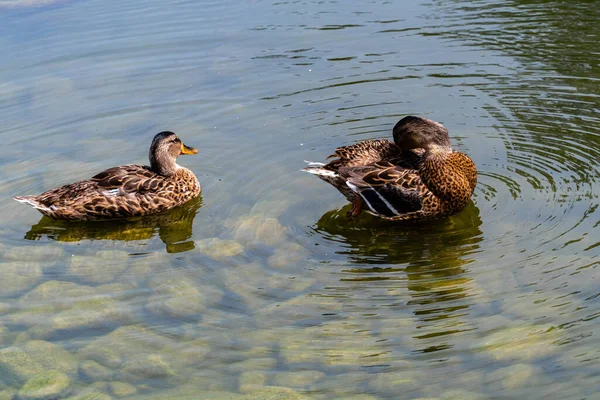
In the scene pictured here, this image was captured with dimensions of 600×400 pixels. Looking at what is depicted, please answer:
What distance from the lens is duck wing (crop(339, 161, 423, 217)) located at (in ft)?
26.7

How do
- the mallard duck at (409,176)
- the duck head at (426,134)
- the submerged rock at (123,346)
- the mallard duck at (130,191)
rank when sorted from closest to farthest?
the submerged rock at (123,346) < the mallard duck at (409,176) < the duck head at (426,134) < the mallard duck at (130,191)

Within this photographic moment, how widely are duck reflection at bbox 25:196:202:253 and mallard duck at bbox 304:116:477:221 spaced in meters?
1.39

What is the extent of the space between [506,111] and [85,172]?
4857mm

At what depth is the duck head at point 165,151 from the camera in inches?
365

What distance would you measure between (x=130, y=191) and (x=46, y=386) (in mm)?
3314

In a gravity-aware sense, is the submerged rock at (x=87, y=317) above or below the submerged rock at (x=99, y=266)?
below

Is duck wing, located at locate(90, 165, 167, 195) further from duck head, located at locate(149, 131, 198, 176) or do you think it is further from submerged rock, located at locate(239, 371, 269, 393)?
submerged rock, located at locate(239, 371, 269, 393)

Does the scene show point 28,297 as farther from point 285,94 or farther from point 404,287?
point 285,94

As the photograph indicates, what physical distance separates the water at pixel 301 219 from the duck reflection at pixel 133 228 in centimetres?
3

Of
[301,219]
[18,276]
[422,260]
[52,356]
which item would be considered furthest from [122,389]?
[301,219]

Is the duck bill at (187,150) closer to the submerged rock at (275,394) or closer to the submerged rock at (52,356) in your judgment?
the submerged rock at (52,356)

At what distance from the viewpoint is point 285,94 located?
1114 cm

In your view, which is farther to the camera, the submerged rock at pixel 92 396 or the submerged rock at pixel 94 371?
the submerged rock at pixel 94 371

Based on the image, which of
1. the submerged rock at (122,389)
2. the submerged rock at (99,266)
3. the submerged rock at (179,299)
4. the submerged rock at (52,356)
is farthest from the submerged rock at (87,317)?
the submerged rock at (122,389)
